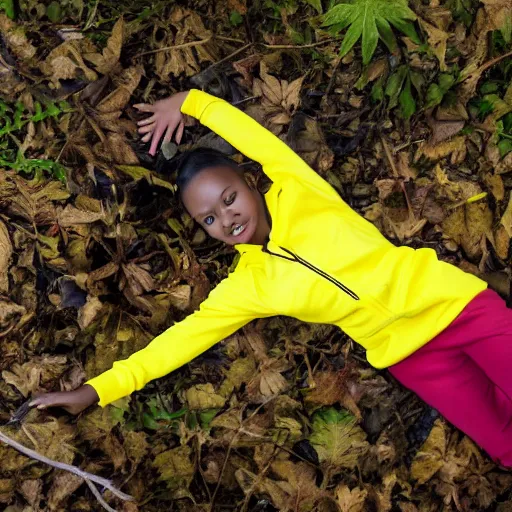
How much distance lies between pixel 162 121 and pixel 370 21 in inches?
40.2

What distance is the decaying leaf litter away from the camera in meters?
2.78

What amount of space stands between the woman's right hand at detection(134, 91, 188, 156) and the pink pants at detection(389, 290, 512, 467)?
146 cm

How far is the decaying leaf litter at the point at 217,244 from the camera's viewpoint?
2781mm

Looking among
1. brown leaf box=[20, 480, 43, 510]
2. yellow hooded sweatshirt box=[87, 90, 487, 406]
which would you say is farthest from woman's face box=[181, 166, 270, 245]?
brown leaf box=[20, 480, 43, 510]

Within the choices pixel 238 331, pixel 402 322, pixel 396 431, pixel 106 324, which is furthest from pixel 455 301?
pixel 106 324

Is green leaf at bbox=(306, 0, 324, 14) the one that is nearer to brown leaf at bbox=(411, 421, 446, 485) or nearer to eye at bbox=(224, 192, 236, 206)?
eye at bbox=(224, 192, 236, 206)

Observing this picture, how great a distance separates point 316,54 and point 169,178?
90cm

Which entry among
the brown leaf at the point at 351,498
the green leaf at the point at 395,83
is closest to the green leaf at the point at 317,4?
the green leaf at the point at 395,83

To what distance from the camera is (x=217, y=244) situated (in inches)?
117

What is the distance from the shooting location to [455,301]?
8.28 ft

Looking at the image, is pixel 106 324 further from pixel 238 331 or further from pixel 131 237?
pixel 238 331

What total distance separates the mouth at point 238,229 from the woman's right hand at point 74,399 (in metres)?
0.85

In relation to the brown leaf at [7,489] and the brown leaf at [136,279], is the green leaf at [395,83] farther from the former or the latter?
the brown leaf at [7,489]

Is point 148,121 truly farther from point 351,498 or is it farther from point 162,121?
point 351,498
